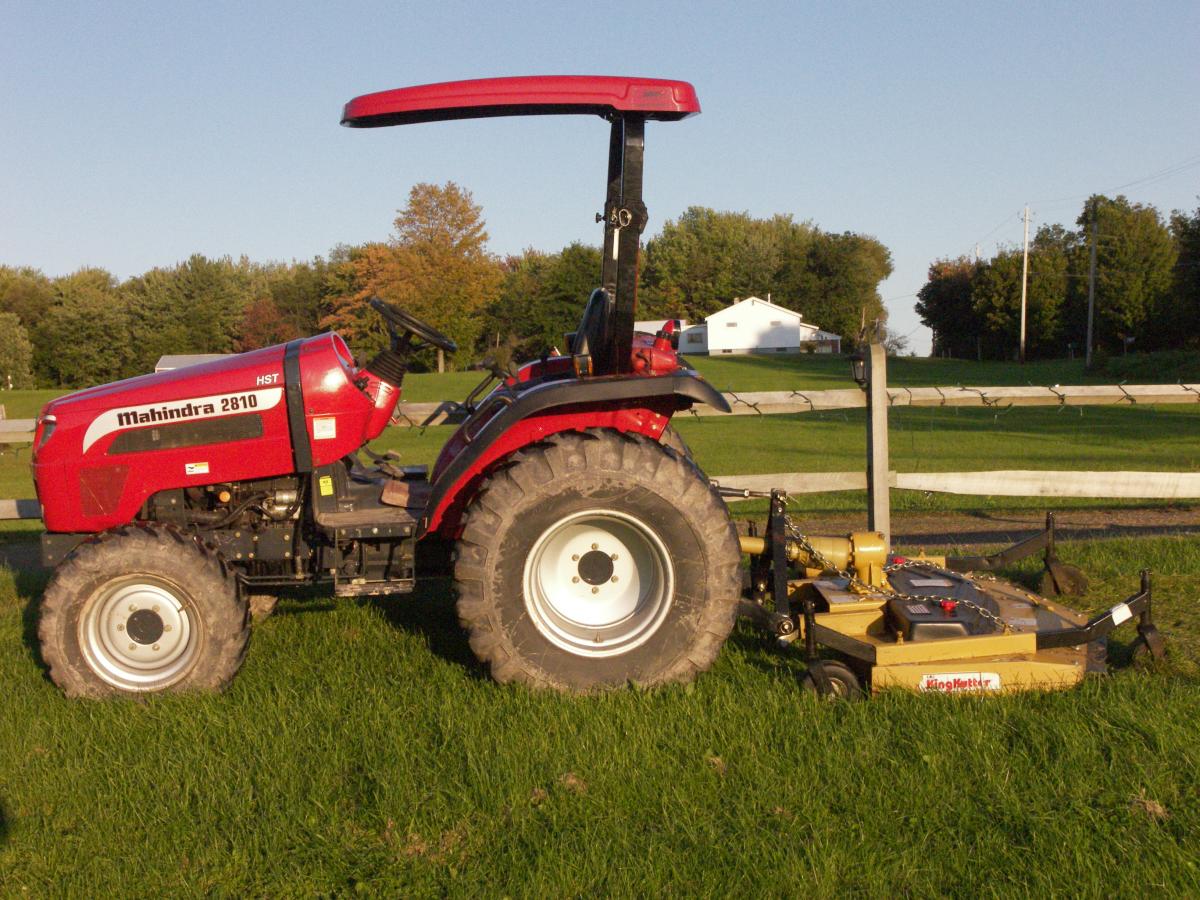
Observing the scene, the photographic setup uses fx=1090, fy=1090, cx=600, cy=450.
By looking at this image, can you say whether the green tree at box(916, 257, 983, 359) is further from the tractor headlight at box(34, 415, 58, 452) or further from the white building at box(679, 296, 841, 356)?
the tractor headlight at box(34, 415, 58, 452)

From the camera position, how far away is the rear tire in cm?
452

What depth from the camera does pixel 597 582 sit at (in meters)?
4.85

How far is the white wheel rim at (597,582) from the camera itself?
4.71 metres

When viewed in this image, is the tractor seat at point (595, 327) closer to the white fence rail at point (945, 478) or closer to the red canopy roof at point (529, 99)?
the red canopy roof at point (529, 99)

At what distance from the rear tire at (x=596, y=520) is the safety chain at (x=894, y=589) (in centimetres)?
61

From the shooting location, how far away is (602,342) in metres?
4.85

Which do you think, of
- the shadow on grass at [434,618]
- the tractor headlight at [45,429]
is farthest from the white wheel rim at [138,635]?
the shadow on grass at [434,618]

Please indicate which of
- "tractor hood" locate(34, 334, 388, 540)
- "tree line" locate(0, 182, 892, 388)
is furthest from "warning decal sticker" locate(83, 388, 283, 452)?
"tree line" locate(0, 182, 892, 388)

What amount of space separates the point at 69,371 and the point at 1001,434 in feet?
188

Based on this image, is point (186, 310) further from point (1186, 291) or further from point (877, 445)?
point (877, 445)

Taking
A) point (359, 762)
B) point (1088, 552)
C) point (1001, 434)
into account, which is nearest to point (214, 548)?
point (359, 762)

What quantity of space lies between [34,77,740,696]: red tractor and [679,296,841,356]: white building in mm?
90393

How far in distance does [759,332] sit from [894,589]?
9142cm

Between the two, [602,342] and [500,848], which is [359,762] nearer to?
[500,848]
